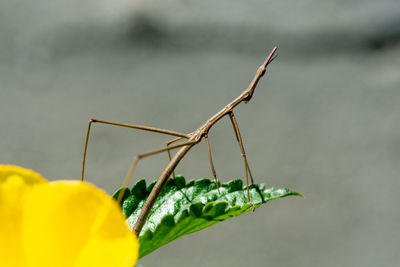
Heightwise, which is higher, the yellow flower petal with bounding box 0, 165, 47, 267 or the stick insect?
the stick insect

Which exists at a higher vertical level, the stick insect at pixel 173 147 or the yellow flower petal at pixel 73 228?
the stick insect at pixel 173 147

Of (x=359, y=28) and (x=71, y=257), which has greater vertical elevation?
(x=359, y=28)

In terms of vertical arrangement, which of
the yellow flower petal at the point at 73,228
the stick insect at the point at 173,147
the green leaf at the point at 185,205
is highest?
the stick insect at the point at 173,147

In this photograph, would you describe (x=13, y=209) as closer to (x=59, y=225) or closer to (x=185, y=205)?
(x=59, y=225)

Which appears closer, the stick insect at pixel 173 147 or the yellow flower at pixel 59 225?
the yellow flower at pixel 59 225

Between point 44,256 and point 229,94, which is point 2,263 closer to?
point 44,256

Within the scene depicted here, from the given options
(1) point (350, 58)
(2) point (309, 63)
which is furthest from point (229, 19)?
(1) point (350, 58)

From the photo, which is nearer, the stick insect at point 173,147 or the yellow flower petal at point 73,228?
the yellow flower petal at point 73,228
